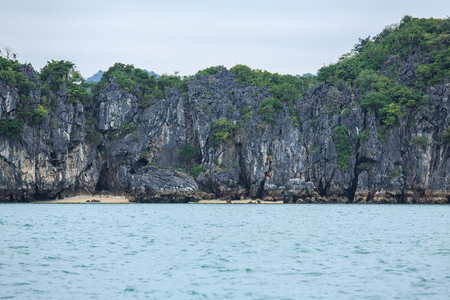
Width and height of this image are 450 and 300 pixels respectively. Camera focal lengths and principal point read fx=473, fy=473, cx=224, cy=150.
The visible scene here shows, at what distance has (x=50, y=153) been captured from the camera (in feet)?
217

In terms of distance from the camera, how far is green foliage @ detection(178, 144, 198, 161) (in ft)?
241

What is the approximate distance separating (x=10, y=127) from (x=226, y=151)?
1174 inches

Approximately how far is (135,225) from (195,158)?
43525 millimetres

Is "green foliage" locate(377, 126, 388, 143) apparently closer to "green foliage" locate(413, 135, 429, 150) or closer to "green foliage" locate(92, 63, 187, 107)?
"green foliage" locate(413, 135, 429, 150)

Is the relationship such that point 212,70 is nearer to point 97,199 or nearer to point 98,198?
point 98,198

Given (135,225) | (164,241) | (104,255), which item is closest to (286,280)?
(104,255)

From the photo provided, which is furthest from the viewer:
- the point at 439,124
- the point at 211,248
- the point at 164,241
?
the point at 439,124

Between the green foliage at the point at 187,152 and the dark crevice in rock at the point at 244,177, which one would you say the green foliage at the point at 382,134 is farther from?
the green foliage at the point at 187,152

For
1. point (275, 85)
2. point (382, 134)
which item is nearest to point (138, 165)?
point (275, 85)

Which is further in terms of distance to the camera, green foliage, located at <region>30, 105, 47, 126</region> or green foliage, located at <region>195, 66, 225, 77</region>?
green foliage, located at <region>195, 66, 225, 77</region>

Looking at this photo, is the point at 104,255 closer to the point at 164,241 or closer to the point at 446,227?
the point at 164,241

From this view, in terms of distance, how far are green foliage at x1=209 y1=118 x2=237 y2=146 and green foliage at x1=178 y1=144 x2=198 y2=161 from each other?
4017 millimetres

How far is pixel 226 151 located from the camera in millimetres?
71312

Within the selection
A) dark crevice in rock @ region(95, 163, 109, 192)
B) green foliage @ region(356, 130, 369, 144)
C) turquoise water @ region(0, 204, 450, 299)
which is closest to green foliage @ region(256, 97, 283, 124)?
green foliage @ region(356, 130, 369, 144)
